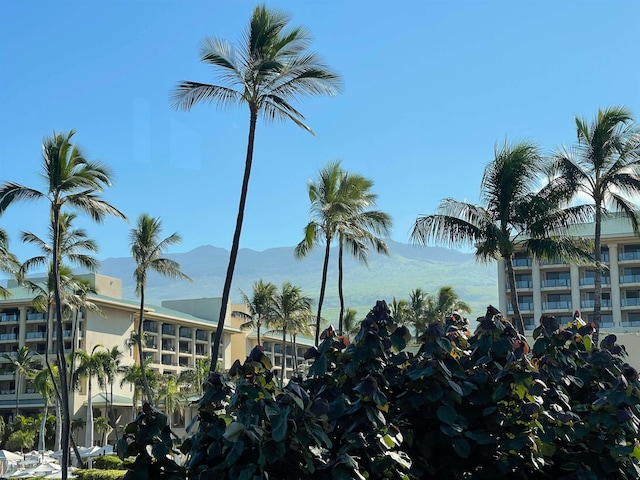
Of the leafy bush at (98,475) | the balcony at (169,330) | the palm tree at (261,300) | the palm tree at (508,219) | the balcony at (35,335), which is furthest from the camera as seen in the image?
the balcony at (169,330)

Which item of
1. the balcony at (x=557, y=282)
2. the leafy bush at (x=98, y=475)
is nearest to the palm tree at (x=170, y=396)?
the leafy bush at (x=98, y=475)

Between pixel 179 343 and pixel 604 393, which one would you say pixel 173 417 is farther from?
pixel 604 393

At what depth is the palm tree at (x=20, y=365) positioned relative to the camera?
67812 mm

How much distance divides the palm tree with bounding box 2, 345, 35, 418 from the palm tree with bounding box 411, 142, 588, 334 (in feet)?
173

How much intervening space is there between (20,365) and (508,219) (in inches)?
2135

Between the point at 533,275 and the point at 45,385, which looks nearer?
the point at 45,385

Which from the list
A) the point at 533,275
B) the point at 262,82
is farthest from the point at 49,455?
the point at 533,275

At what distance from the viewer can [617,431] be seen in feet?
18.4

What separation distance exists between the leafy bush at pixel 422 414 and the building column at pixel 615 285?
7153 centimetres

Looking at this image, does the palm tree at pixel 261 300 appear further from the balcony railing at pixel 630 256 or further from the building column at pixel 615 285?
the balcony railing at pixel 630 256

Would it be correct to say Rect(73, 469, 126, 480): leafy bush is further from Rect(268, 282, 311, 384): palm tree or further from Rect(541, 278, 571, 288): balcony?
Rect(541, 278, 571, 288): balcony

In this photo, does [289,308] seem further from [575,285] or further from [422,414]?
[422,414]

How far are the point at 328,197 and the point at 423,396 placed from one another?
28346 millimetres

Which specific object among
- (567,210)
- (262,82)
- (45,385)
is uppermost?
(262,82)
